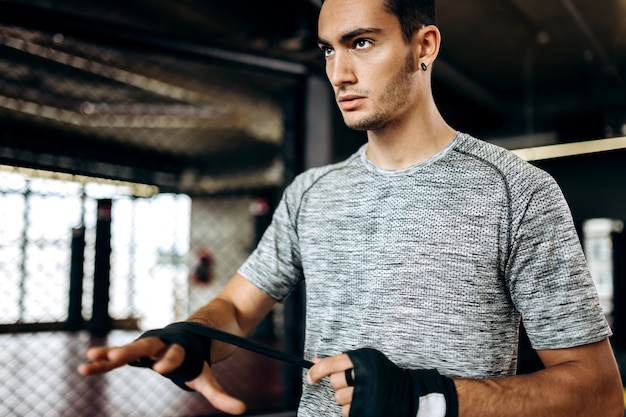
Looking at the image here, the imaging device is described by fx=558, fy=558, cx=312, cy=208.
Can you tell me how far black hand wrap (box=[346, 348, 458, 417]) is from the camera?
0.79 metres

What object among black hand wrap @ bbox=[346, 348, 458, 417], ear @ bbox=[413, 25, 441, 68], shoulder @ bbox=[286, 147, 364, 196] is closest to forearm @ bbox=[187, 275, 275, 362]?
shoulder @ bbox=[286, 147, 364, 196]

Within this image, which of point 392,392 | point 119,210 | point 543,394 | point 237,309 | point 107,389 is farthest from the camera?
point 119,210

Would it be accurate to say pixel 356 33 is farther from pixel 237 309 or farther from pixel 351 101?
pixel 237 309

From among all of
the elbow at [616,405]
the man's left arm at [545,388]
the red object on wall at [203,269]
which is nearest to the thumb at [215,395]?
the man's left arm at [545,388]

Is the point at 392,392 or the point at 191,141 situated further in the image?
the point at 191,141

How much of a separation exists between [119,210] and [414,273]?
604 cm

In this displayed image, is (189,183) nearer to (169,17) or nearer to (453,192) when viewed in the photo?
(169,17)

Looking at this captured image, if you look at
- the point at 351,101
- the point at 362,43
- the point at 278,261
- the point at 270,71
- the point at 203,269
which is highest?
the point at 270,71

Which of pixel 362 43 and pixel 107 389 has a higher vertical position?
pixel 362 43

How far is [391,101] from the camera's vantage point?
112 cm

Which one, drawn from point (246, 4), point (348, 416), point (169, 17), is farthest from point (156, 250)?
point (348, 416)

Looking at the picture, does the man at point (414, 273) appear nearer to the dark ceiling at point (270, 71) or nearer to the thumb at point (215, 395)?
the thumb at point (215, 395)

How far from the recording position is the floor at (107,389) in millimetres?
3719

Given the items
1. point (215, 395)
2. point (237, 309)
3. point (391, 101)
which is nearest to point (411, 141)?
point (391, 101)
